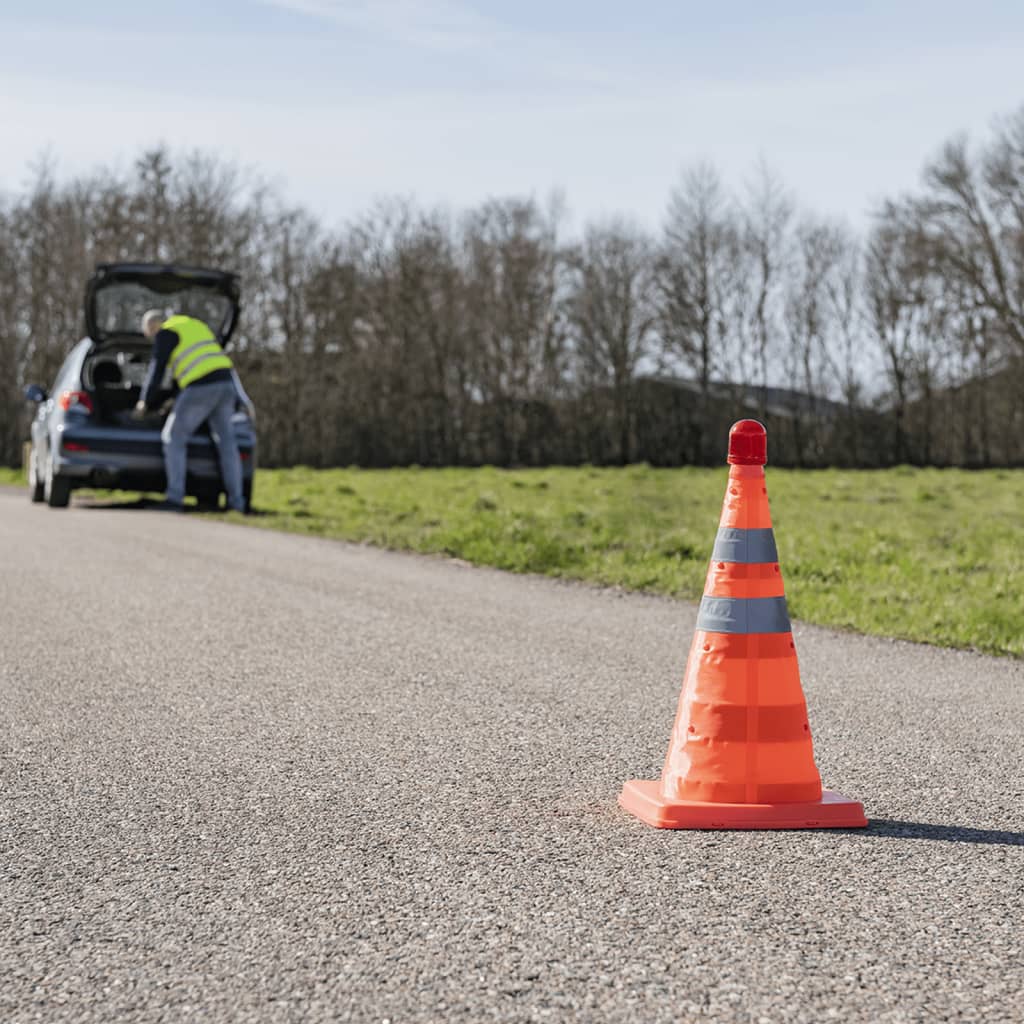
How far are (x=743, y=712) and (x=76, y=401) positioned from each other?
505 inches

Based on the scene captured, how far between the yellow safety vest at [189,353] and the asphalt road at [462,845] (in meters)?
8.43

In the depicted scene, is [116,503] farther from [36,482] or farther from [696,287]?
[696,287]

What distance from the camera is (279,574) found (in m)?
9.34

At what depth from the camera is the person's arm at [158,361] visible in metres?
14.6

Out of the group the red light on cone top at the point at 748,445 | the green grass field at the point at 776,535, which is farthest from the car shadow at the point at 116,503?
the red light on cone top at the point at 748,445

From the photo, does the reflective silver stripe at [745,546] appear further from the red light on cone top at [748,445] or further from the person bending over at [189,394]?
the person bending over at [189,394]

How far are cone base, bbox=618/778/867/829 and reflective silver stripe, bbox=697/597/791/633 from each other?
478mm

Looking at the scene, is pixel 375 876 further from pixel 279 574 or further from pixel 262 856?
pixel 279 574

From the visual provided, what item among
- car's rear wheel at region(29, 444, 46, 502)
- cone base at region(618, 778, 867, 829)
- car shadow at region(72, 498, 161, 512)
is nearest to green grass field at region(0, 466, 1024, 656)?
car shadow at region(72, 498, 161, 512)

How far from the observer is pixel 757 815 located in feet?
11.5

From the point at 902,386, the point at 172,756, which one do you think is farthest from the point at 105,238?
the point at 172,756

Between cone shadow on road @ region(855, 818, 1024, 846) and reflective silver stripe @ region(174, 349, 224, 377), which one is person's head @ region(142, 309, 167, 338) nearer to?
reflective silver stripe @ region(174, 349, 224, 377)

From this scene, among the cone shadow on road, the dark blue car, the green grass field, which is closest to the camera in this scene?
the cone shadow on road

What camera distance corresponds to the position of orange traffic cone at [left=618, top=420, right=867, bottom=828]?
352 centimetres
